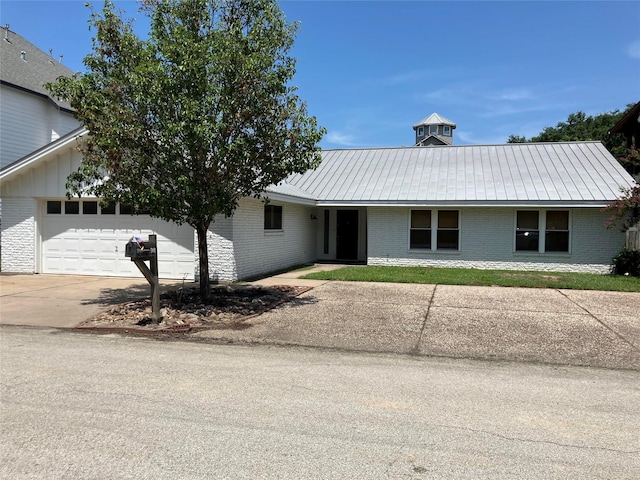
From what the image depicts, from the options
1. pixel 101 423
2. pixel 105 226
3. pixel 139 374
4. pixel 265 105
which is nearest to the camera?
pixel 101 423

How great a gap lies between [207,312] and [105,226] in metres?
7.46

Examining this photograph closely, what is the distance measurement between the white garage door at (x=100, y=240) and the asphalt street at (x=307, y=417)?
7.93 m

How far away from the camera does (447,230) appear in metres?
18.4

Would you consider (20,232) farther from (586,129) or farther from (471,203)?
(586,129)

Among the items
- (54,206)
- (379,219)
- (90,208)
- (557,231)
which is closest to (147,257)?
(90,208)

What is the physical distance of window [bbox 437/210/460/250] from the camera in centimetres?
1833

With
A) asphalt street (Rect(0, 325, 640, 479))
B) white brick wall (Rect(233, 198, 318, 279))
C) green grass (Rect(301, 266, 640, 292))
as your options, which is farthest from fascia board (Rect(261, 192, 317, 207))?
asphalt street (Rect(0, 325, 640, 479))

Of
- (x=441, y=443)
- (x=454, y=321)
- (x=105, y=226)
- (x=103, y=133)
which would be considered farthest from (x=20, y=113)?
(x=441, y=443)

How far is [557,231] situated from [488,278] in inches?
170

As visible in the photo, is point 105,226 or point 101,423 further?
point 105,226

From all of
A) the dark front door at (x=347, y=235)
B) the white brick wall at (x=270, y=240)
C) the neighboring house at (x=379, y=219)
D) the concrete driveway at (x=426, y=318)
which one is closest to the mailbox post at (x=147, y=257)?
the concrete driveway at (x=426, y=318)

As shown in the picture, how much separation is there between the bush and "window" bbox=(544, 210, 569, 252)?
→ 1.59 m

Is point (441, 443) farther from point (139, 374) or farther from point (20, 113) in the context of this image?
point (20, 113)

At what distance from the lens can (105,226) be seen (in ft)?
49.8
